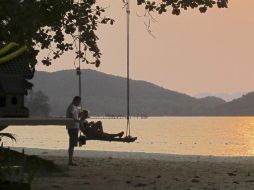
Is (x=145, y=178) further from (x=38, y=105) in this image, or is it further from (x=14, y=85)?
(x=38, y=105)

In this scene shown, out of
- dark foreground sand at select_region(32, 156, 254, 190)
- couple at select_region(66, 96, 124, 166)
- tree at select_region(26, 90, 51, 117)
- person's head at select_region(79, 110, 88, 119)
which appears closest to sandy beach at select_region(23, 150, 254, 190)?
dark foreground sand at select_region(32, 156, 254, 190)

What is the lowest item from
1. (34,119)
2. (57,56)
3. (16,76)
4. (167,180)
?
(167,180)

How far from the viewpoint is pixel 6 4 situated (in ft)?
46.3

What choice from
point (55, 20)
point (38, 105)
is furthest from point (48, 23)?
point (38, 105)

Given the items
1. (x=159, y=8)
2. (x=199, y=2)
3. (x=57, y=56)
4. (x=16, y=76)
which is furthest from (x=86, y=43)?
(x=16, y=76)

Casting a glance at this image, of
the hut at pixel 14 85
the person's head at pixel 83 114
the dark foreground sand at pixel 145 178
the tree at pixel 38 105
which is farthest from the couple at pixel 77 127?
the tree at pixel 38 105

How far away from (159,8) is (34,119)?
8.17 meters

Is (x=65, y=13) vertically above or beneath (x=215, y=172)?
above

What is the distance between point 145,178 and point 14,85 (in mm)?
7033

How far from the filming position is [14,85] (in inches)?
362

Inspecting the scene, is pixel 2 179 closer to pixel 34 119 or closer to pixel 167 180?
pixel 34 119

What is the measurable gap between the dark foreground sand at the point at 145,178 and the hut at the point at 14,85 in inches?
163

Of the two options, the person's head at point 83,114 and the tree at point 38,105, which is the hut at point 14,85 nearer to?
the person's head at point 83,114

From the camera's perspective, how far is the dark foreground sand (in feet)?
45.7
